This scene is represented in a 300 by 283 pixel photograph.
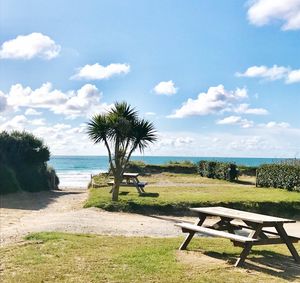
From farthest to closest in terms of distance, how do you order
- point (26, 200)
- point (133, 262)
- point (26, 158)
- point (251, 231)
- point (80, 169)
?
point (80, 169), point (26, 158), point (26, 200), point (251, 231), point (133, 262)

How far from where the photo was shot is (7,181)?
21.6 meters

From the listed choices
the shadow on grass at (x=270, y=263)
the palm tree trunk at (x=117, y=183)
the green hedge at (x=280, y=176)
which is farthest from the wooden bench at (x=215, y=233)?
the green hedge at (x=280, y=176)

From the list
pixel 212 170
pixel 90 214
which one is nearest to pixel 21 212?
pixel 90 214

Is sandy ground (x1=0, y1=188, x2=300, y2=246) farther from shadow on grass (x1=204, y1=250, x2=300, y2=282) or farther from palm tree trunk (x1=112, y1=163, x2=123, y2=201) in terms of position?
shadow on grass (x1=204, y1=250, x2=300, y2=282)

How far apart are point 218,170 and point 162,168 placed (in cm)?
701

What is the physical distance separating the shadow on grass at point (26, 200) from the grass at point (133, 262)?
7945 millimetres

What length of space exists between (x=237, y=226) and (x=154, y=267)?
2.63 meters

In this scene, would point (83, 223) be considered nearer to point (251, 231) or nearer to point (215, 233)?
point (215, 233)

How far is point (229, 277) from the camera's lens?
6.29 meters

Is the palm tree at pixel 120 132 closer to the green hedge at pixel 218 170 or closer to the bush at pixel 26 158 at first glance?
the bush at pixel 26 158

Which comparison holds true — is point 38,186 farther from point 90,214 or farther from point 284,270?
point 284,270

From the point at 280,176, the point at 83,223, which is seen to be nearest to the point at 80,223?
the point at 83,223

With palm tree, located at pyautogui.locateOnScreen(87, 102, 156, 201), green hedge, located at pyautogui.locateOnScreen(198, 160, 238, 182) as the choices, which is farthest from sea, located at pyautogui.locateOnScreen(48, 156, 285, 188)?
palm tree, located at pyautogui.locateOnScreen(87, 102, 156, 201)

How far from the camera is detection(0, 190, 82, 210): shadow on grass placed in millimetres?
16844
